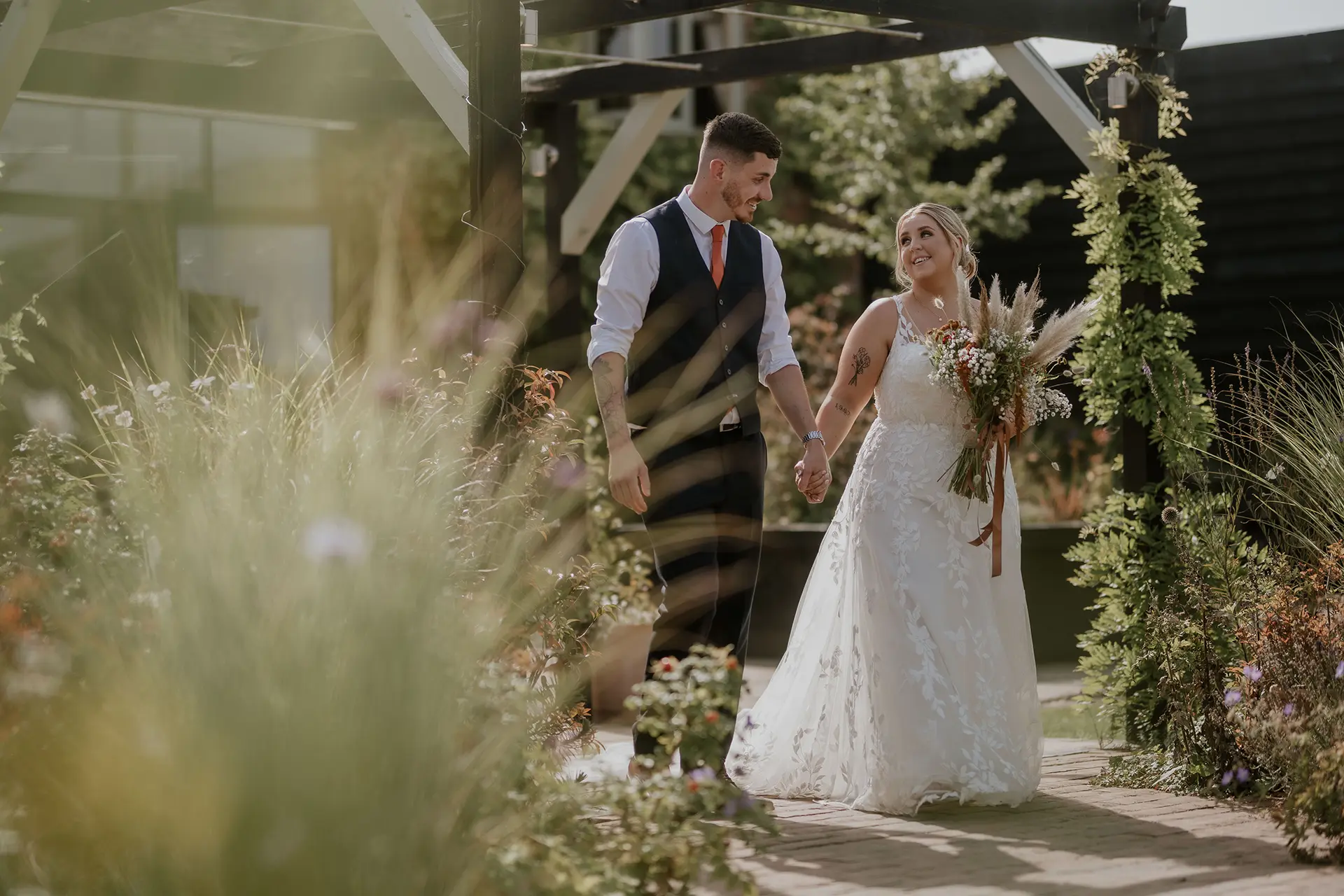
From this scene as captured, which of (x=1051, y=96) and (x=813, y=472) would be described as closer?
(x=813, y=472)

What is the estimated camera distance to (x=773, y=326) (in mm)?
5055

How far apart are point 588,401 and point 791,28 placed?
701cm

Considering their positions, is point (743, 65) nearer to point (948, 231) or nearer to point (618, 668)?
point (948, 231)

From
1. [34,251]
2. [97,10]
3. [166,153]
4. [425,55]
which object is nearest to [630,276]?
[425,55]

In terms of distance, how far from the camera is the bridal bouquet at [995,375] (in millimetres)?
5121

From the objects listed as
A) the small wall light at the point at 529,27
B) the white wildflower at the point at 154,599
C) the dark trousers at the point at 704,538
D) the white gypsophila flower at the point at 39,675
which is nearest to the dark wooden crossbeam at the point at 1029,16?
the small wall light at the point at 529,27

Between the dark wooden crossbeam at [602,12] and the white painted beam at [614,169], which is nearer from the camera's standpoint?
the dark wooden crossbeam at [602,12]

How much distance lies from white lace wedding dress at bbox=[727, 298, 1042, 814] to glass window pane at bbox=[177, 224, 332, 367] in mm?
4752

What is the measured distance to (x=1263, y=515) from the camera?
585cm

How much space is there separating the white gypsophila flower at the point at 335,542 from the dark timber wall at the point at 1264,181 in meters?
8.47

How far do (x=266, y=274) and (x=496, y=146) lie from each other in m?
5.62

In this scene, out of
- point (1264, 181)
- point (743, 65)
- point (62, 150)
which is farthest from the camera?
point (1264, 181)

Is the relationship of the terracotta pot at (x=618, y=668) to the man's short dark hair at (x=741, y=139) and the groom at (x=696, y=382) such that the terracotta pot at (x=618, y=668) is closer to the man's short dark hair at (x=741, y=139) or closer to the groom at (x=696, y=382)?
the groom at (x=696, y=382)

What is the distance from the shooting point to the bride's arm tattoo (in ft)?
17.7
